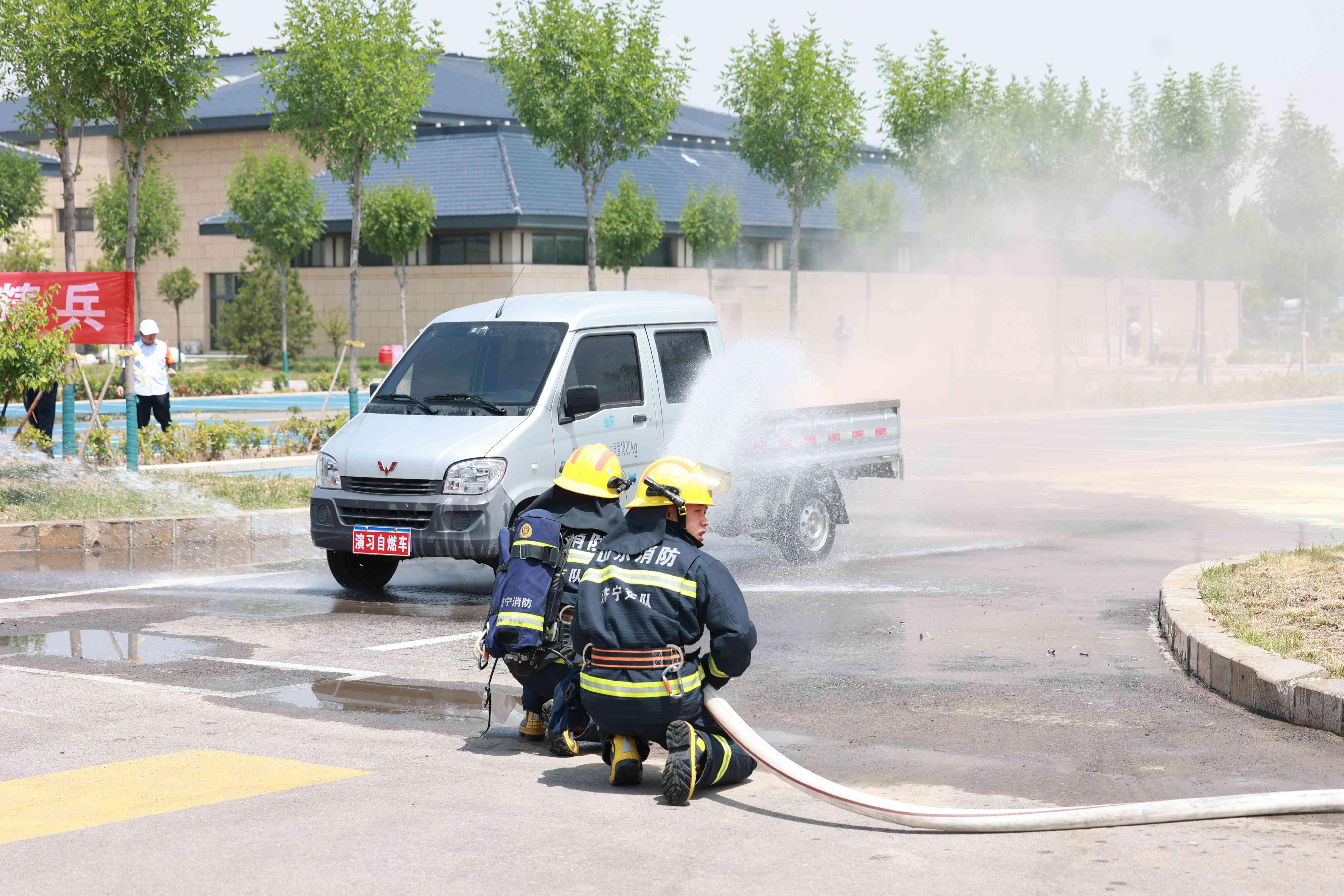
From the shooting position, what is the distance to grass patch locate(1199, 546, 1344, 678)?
7.47 metres

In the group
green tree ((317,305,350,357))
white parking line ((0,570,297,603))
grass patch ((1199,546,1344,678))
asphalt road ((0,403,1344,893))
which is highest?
green tree ((317,305,350,357))

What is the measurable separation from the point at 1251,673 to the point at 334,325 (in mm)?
44891

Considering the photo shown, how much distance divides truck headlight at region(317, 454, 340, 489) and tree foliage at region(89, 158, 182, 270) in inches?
1386

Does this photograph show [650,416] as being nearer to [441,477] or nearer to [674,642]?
[441,477]

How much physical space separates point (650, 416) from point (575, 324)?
0.90 meters

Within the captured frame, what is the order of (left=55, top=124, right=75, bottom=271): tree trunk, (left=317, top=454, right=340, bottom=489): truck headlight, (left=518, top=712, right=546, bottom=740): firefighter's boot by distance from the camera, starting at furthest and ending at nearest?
1. (left=55, top=124, right=75, bottom=271): tree trunk
2. (left=317, top=454, right=340, bottom=489): truck headlight
3. (left=518, top=712, right=546, bottom=740): firefighter's boot

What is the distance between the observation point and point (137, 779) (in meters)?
5.70

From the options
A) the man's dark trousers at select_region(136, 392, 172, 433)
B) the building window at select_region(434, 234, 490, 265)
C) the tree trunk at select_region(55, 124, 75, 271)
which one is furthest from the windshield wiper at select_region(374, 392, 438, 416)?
the building window at select_region(434, 234, 490, 265)

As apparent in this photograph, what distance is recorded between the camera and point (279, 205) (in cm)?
4291

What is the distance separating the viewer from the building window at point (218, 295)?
58.4m

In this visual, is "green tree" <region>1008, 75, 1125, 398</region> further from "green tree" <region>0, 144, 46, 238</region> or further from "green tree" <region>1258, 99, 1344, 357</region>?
"green tree" <region>0, 144, 46, 238</region>

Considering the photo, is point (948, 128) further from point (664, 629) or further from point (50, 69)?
point (664, 629)

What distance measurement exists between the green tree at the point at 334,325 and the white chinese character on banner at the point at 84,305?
110ft

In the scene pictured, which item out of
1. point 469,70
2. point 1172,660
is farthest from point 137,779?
point 469,70
